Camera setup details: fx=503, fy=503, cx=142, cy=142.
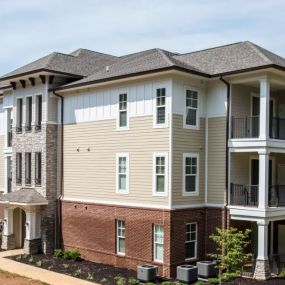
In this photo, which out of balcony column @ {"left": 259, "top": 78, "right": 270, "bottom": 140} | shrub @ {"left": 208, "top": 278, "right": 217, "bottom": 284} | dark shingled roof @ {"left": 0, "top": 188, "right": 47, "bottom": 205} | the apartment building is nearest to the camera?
shrub @ {"left": 208, "top": 278, "right": 217, "bottom": 284}

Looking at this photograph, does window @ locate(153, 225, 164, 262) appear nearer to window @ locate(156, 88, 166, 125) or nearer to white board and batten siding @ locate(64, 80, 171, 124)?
window @ locate(156, 88, 166, 125)

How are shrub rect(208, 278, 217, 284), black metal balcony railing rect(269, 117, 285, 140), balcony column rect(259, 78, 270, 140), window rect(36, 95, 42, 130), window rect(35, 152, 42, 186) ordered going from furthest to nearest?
window rect(36, 95, 42, 130), window rect(35, 152, 42, 186), black metal balcony railing rect(269, 117, 285, 140), balcony column rect(259, 78, 270, 140), shrub rect(208, 278, 217, 284)

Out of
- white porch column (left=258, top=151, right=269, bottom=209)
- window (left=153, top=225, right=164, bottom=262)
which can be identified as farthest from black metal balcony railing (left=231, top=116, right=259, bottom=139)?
window (left=153, top=225, right=164, bottom=262)

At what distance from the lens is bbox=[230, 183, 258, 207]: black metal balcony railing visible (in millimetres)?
22109

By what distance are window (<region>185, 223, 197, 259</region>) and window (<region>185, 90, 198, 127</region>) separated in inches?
178

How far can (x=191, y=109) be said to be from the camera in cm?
2230

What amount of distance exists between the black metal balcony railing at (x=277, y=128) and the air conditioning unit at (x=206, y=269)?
6411mm

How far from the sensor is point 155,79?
21.9m

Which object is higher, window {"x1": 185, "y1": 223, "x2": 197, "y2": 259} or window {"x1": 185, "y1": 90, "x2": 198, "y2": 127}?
window {"x1": 185, "y1": 90, "x2": 198, "y2": 127}

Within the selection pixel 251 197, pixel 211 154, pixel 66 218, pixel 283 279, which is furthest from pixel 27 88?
pixel 283 279

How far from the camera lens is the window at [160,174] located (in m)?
21.5

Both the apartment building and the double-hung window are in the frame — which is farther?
the double-hung window

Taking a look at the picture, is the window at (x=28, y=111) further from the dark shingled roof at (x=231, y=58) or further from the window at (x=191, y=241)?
the window at (x=191, y=241)

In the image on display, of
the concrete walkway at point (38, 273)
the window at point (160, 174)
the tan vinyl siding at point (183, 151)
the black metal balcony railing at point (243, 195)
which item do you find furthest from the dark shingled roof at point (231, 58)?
the concrete walkway at point (38, 273)
